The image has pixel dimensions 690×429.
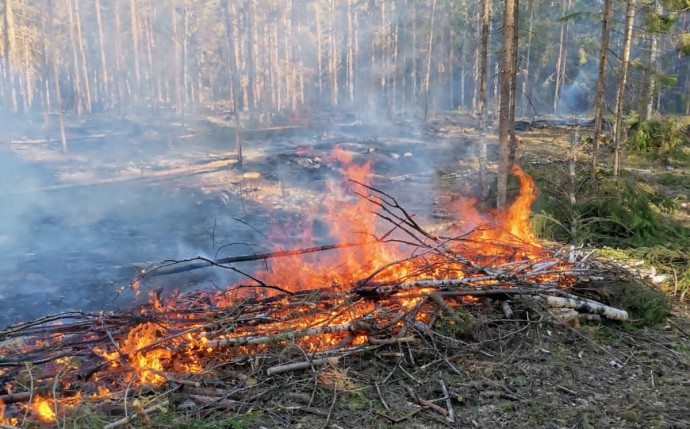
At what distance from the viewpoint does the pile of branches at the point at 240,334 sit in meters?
4.67

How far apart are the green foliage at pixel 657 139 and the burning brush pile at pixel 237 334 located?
44.5 ft

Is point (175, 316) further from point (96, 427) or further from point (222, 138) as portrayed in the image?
point (222, 138)

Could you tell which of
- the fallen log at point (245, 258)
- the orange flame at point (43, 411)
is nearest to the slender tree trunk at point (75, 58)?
the fallen log at point (245, 258)

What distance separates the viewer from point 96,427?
3.88 m

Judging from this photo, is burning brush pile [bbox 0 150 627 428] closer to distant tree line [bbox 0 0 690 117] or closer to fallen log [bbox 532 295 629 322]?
fallen log [bbox 532 295 629 322]

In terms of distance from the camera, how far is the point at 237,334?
18.3 ft

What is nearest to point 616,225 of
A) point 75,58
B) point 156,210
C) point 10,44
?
point 156,210

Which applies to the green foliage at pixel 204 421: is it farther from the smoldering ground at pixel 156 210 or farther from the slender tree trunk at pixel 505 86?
the slender tree trunk at pixel 505 86

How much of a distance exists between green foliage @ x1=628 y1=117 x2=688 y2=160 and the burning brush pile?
44.5 feet

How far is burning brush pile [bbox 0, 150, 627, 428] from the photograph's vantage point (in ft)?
14.9

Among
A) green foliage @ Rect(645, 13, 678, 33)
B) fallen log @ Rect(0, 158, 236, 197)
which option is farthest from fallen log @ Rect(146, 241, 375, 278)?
fallen log @ Rect(0, 158, 236, 197)

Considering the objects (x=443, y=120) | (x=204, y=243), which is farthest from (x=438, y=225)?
(x=443, y=120)

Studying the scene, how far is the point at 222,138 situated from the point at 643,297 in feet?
105

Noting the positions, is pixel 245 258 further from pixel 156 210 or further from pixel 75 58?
pixel 75 58
